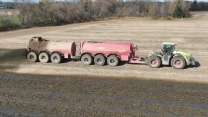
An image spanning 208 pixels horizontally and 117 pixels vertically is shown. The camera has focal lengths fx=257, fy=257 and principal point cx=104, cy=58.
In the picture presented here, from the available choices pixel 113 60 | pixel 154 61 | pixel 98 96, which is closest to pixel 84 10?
pixel 113 60

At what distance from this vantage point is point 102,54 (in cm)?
1695

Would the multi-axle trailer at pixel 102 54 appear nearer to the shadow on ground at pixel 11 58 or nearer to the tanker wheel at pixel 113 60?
the tanker wheel at pixel 113 60

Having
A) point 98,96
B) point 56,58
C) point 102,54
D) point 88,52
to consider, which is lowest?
point 98,96

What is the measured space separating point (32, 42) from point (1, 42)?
9.64 metres

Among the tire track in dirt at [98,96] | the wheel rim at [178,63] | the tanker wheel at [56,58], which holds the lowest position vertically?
the tire track in dirt at [98,96]

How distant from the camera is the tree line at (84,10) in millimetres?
42791

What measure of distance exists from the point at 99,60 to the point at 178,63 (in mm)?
5068

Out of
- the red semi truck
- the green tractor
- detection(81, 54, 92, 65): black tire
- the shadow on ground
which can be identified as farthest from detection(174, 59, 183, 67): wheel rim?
the shadow on ground

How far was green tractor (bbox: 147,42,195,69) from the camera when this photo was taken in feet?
53.0

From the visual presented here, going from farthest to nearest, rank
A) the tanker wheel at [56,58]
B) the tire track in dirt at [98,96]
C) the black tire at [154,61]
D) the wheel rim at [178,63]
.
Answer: the tanker wheel at [56,58], the black tire at [154,61], the wheel rim at [178,63], the tire track in dirt at [98,96]

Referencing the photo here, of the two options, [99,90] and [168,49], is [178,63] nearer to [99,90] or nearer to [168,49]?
[168,49]

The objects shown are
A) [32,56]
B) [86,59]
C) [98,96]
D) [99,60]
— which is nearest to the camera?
[98,96]

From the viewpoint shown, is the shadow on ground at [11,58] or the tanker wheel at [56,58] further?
the tanker wheel at [56,58]

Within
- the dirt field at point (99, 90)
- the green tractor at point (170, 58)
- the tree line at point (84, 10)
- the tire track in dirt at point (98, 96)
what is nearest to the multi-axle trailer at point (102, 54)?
the green tractor at point (170, 58)
